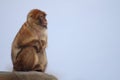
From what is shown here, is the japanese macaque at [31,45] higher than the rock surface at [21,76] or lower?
higher

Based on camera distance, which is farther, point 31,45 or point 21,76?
point 31,45

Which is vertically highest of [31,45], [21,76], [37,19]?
[37,19]

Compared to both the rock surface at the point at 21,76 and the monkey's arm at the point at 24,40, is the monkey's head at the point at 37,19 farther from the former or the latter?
the rock surface at the point at 21,76

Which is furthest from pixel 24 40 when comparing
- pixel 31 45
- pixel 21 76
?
pixel 21 76

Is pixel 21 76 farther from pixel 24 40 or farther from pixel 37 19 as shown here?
pixel 37 19

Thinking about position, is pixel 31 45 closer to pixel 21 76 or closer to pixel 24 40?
pixel 24 40

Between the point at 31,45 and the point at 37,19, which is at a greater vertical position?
the point at 37,19

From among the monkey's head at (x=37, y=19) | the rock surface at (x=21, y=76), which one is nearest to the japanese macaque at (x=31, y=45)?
the monkey's head at (x=37, y=19)

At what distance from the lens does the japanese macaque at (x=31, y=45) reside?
136cm

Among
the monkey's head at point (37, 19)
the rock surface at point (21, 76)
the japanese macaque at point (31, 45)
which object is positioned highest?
the monkey's head at point (37, 19)

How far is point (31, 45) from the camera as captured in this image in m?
1.38

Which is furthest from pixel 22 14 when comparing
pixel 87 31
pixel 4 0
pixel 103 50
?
pixel 103 50

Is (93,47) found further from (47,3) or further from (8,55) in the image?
(8,55)

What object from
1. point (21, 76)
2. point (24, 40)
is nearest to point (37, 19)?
point (24, 40)
